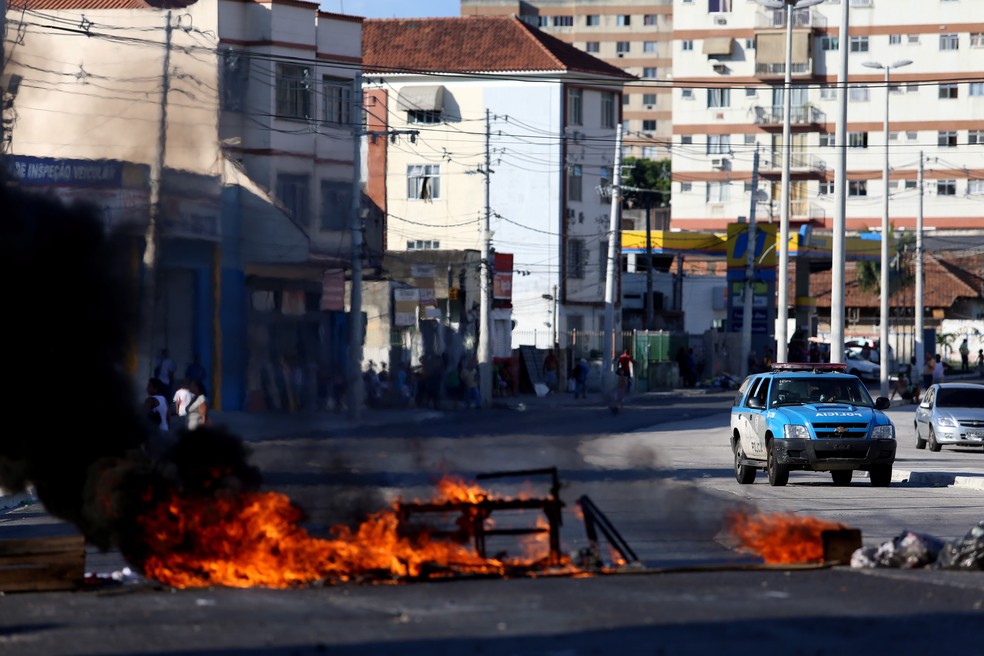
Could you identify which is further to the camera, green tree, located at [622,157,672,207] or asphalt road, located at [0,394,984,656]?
green tree, located at [622,157,672,207]

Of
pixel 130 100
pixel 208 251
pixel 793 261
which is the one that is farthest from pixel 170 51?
pixel 793 261

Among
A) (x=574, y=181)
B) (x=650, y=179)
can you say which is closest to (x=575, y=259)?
(x=574, y=181)

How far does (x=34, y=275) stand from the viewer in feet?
41.2

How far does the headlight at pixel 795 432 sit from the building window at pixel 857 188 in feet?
235

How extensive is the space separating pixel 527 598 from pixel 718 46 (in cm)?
8177

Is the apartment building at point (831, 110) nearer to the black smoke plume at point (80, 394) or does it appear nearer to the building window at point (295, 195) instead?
the building window at point (295, 195)

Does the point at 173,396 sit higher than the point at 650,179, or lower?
lower

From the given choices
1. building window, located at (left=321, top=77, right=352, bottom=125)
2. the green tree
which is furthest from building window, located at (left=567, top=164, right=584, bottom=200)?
building window, located at (left=321, top=77, right=352, bottom=125)

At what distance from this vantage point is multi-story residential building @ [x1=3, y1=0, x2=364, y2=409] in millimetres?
13969

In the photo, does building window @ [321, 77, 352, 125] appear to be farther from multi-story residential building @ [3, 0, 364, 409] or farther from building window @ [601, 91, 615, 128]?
building window @ [601, 91, 615, 128]

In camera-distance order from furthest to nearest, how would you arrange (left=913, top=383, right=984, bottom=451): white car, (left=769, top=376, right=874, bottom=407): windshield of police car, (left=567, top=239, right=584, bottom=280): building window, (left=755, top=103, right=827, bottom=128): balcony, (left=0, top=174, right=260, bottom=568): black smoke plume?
(left=755, top=103, right=827, bottom=128): balcony, (left=567, top=239, right=584, bottom=280): building window, (left=913, top=383, right=984, bottom=451): white car, (left=769, top=376, right=874, bottom=407): windshield of police car, (left=0, top=174, right=260, bottom=568): black smoke plume

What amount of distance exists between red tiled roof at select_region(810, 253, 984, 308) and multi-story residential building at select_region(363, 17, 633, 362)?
20.5 metres

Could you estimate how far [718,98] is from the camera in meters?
90.0

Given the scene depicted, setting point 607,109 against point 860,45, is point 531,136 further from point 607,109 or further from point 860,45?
point 860,45
